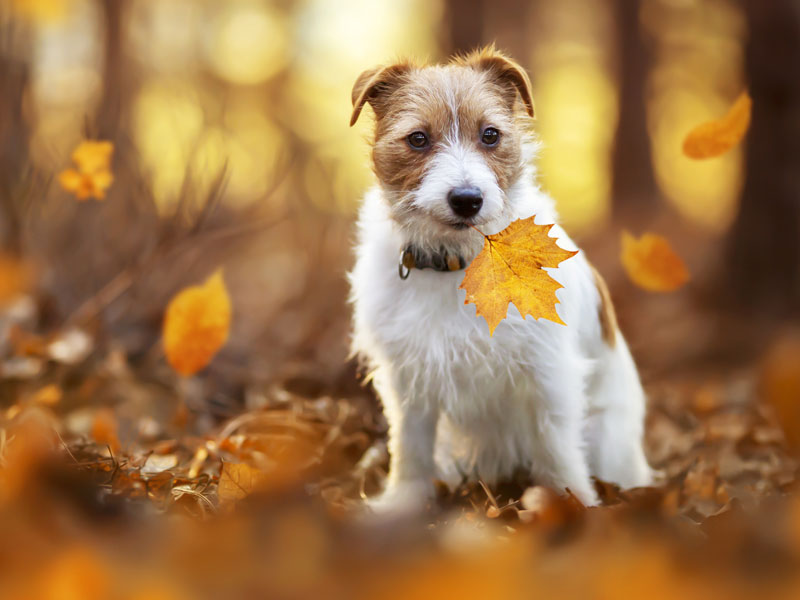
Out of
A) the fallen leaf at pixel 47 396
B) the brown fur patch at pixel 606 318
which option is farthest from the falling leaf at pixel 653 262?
the fallen leaf at pixel 47 396

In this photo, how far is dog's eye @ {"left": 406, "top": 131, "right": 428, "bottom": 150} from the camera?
3.13 metres

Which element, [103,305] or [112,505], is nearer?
[112,505]

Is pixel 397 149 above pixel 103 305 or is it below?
above

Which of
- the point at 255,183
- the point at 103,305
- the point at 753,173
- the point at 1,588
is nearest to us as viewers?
the point at 1,588

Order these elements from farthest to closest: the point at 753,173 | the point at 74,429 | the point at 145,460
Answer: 1. the point at 753,173
2. the point at 74,429
3. the point at 145,460

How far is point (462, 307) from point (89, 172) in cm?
276

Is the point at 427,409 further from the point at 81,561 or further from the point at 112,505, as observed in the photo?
the point at 81,561

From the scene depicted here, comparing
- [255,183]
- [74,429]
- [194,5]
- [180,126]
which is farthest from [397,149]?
[194,5]

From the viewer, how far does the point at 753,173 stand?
7.53 meters

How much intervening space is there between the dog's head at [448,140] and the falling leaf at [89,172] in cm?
202

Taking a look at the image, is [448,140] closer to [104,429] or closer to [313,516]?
[313,516]

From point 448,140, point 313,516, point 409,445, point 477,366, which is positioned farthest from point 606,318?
point 313,516

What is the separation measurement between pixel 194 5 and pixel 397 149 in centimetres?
1435

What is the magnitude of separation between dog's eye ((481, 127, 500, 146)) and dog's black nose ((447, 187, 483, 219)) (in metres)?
0.39
